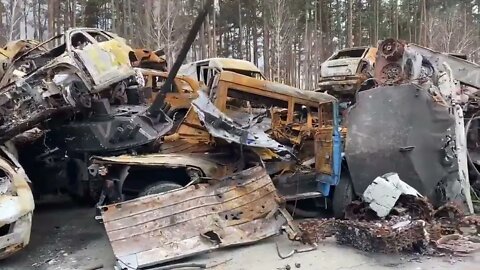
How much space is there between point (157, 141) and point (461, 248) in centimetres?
412

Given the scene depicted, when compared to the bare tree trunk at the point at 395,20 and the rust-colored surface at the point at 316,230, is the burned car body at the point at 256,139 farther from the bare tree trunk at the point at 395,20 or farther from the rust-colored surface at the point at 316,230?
the bare tree trunk at the point at 395,20

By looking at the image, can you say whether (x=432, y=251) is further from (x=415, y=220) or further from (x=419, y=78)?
(x=419, y=78)

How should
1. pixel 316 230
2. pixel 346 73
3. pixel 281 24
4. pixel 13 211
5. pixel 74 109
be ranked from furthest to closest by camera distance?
Result: 1. pixel 281 24
2. pixel 346 73
3. pixel 74 109
4. pixel 316 230
5. pixel 13 211

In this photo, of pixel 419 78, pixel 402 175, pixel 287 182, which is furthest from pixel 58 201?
pixel 419 78

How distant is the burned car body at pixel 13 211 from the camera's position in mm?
5578

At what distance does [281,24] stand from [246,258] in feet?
88.9

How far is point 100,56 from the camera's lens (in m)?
7.59

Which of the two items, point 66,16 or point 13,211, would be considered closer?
point 13,211

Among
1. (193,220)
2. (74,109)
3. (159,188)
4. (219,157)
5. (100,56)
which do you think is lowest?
(193,220)

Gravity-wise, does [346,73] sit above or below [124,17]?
below

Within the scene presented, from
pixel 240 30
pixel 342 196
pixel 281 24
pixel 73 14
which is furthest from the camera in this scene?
pixel 240 30

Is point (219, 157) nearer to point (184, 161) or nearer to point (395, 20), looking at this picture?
point (184, 161)

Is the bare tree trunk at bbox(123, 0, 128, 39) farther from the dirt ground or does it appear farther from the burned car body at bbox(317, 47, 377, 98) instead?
the dirt ground

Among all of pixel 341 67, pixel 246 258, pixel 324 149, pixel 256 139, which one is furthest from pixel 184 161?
pixel 341 67
